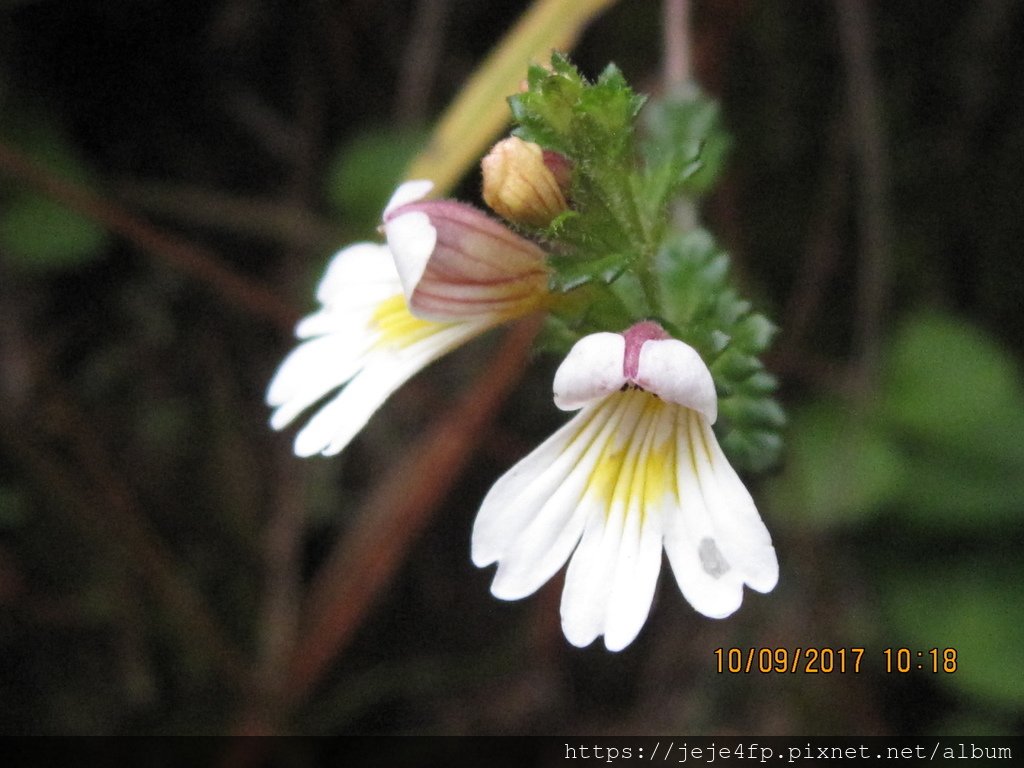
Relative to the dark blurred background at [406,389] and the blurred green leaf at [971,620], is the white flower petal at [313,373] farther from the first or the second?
the blurred green leaf at [971,620]

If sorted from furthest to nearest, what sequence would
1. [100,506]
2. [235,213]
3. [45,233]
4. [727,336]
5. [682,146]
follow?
[235,213] → [100,506] → [45,233] → [682,146] → [727,336]

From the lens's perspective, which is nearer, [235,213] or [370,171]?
[370,171]

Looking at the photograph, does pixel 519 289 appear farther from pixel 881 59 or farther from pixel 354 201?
pixel 881 59

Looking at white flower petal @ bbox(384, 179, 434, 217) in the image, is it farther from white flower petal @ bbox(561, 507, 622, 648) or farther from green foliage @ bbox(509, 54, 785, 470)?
white flower petal @ bbox(561, 507, 622, 648)

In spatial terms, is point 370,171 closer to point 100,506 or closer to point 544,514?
point 100,506

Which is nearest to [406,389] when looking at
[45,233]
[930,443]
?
[45,233]

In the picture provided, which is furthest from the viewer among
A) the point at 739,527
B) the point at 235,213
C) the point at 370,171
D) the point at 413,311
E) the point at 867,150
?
the point at 235,213

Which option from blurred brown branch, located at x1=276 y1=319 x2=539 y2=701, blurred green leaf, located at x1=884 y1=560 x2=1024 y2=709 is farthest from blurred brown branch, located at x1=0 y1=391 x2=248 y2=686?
blurred green leaf, located at x1=884 y1=560 x2=1024 y2=709
